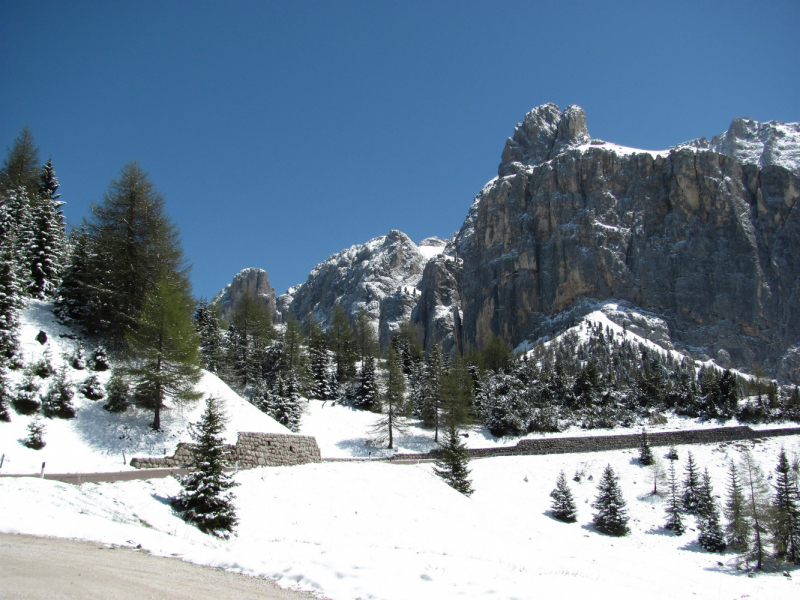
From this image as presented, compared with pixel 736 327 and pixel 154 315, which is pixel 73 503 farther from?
pixel 736 327

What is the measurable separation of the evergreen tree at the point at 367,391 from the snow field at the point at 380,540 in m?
23.2

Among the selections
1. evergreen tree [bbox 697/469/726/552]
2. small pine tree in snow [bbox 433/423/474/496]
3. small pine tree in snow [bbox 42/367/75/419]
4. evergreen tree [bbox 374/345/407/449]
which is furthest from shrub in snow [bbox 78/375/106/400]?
evergreen tree [bbox 697/469/726/552]

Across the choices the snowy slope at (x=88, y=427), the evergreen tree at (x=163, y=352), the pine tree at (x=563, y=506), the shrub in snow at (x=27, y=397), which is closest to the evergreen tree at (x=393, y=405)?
the pine tree at (x=563, y=506)

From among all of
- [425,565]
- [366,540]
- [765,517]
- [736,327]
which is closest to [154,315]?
[366,540]

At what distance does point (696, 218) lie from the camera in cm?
13712

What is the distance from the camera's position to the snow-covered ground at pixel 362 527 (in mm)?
8461

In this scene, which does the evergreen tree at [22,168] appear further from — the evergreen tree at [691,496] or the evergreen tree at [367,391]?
the evergreen tree at [691,496]

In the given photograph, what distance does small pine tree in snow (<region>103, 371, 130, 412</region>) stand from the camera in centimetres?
2158

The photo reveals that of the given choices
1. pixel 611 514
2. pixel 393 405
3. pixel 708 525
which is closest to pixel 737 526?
pixel 708 525

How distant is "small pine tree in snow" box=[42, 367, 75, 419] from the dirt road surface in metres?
13.1

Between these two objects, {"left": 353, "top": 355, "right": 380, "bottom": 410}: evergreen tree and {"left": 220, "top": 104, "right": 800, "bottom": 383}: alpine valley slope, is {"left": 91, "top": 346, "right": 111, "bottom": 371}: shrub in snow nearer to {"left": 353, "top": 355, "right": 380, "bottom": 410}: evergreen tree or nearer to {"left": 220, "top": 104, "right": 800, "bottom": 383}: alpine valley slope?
{"left": 353, "top": 355, "right": 380, "bottom": 410}: evergreen tree

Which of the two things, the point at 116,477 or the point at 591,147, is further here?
the point at 591,147

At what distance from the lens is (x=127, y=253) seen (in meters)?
26.4

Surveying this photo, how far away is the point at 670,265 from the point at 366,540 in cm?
14433
